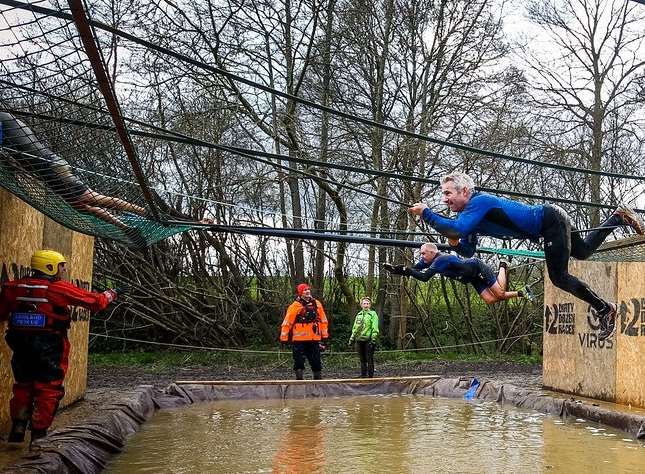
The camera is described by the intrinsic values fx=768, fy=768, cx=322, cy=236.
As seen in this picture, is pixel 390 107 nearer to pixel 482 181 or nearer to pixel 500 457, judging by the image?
pixel 482 181

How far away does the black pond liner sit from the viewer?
17.3 ft

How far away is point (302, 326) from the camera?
11492 mm

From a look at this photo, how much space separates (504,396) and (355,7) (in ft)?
26.9

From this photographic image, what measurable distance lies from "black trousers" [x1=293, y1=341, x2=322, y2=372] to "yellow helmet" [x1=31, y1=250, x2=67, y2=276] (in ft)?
19.8

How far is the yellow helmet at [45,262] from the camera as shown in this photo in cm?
584

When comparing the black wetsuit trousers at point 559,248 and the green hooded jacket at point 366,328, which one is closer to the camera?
the black wetsuit trousers at point 559,248

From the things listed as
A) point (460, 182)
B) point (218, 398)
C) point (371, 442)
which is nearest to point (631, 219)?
point (460, 182)

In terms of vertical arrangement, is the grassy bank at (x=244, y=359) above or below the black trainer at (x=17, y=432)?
above

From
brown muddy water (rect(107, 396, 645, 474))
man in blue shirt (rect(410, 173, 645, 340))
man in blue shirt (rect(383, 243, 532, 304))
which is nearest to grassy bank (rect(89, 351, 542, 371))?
brown muddy water (rect(107, 396, 645, 474))

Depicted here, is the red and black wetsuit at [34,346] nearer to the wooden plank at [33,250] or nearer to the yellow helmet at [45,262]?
the yellow helmet at [45,262]

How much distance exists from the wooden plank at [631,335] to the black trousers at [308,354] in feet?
14.3

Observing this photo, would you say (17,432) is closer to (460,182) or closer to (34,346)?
(34,346)

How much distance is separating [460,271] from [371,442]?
245 cm

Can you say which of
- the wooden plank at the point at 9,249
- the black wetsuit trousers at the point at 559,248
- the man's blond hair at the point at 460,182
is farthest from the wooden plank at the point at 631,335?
the wooden plank at the point at 9,249
